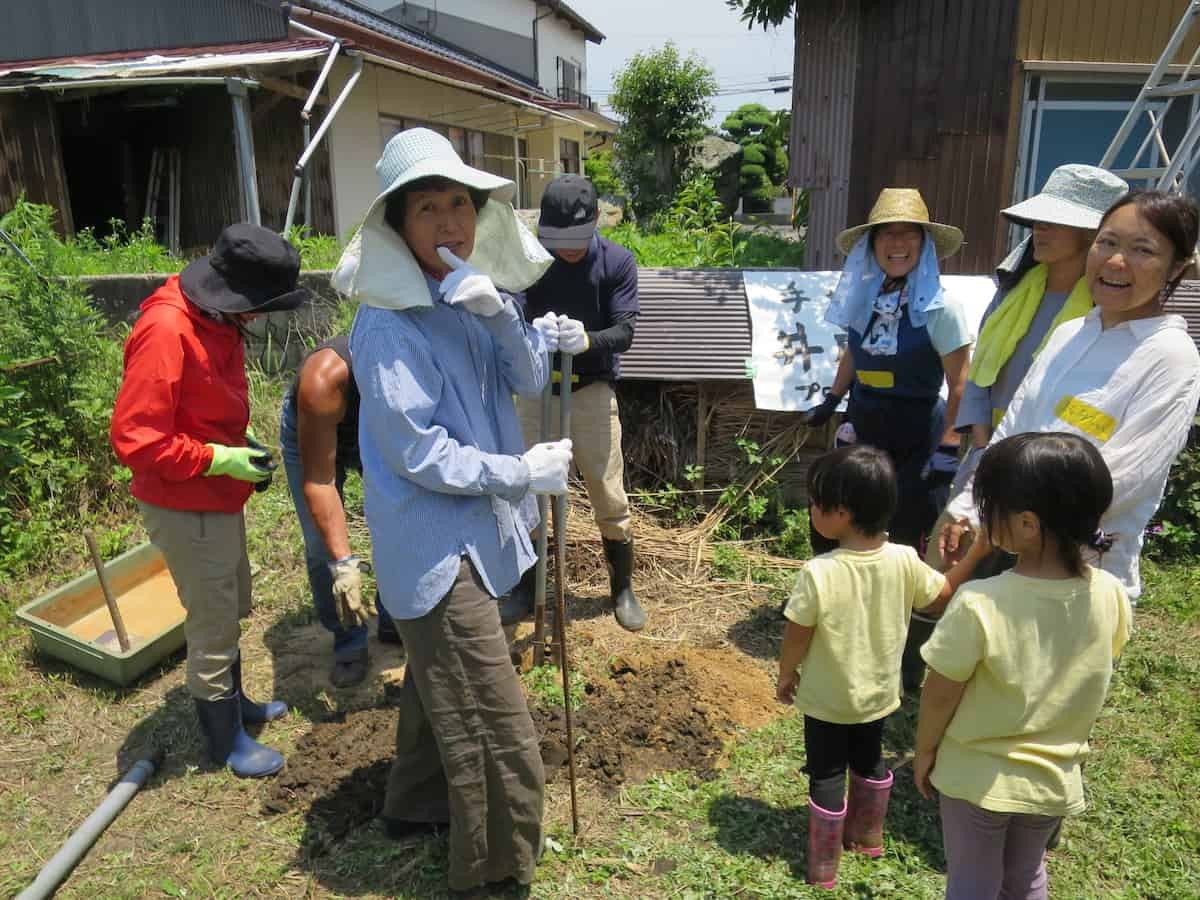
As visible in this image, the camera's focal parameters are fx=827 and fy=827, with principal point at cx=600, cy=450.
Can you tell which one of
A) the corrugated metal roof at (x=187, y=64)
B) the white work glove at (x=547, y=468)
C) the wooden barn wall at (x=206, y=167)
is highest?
the corrugated metal roof at (x=187, y=64)

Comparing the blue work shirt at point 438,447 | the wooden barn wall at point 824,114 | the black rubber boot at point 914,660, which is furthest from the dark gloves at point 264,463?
the wooden barn wall at point 824,114

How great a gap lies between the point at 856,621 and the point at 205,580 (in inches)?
83.1

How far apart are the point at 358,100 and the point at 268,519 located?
867cm

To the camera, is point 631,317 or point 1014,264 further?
point 631,317

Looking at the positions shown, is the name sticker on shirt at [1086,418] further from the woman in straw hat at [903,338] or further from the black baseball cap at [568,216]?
the black baseball cap at [568,216]

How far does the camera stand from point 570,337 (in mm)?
2926

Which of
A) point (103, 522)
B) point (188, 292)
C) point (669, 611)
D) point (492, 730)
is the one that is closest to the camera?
point (492, 730)

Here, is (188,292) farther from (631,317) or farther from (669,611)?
(669,611)

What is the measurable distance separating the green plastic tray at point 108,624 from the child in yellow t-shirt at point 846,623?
8.87 ft

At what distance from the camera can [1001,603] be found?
66.1 inches

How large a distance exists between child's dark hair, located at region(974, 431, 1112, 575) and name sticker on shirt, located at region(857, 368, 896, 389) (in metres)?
1.58

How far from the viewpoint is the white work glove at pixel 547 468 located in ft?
7.50

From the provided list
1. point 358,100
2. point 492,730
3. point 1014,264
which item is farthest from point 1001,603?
point 358,100

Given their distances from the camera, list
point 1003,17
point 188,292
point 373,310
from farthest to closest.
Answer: point 1003,17, point 188,292, point 373,310
